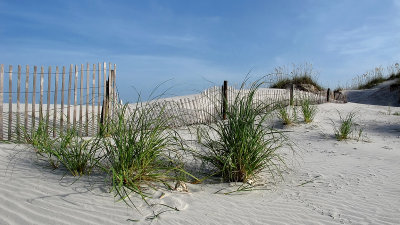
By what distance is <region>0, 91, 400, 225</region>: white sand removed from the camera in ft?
8.51

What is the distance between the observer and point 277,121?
8.98m

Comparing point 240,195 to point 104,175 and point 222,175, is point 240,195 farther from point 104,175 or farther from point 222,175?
point 104,175

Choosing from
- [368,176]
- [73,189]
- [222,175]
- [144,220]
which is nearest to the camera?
[144,220]

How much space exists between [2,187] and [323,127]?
7.56 metres

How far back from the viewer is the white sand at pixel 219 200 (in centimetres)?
259

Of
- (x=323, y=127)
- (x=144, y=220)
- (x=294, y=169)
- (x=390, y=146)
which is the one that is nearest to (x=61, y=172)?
(x=144, y=220)

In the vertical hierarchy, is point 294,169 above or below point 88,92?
below

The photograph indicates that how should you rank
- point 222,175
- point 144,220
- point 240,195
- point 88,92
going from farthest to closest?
point 88,92 < point 222,175 < point 240,195 < point 144,220

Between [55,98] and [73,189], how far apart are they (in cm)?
430

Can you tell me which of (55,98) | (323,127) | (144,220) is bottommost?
(144,220)

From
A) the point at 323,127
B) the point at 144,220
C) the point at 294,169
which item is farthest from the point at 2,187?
the point at 323,127

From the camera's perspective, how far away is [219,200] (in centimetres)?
306

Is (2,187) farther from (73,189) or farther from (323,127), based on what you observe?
(323,127)

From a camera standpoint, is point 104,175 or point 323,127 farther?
point 323,127
